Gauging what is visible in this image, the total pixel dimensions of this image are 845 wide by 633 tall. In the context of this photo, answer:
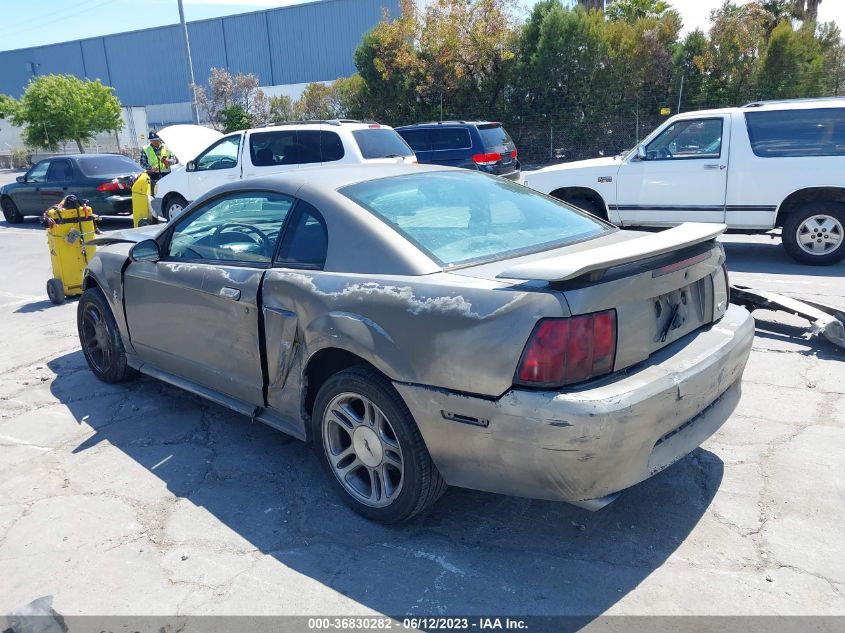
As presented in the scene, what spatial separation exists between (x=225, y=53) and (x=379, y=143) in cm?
4796

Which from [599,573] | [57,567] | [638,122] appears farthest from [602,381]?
[638,122]

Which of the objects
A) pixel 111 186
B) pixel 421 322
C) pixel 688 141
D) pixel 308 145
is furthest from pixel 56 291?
pixel 688 141

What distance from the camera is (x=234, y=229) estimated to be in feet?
13.4

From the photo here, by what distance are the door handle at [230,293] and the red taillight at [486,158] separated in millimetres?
10124

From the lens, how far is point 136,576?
295cm

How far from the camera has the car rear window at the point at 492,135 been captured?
13.4 m

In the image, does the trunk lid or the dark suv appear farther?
the dark suv

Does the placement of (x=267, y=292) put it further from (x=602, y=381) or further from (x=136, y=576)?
(x=602, y=381)

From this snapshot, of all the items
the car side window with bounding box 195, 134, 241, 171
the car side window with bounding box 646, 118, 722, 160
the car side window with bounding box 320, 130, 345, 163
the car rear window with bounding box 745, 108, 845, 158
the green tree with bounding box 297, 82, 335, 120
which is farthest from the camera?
the green tree with bounding box 297, 82, 335, 120

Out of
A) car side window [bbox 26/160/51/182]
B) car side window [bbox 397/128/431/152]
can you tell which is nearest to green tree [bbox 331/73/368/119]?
car side window [bbox 397/128/431/152]

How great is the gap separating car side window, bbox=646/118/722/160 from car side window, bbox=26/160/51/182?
1275 centimetres

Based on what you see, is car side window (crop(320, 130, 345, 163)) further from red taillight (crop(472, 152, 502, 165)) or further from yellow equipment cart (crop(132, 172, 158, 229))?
red taillight (crop(472, 152, 502, 165))

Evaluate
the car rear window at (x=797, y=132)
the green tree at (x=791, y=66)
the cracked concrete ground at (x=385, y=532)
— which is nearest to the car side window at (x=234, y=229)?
the cracked concrete ground at (x=385, y=532)

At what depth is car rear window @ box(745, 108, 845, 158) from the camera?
309 inches
